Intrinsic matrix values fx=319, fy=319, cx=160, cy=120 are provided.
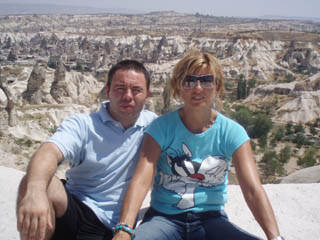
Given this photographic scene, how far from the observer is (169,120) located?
6.19 ft

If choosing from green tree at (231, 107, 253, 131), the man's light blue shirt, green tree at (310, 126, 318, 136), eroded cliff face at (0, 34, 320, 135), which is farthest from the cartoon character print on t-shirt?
green tree at (310, 126, 318, 136)

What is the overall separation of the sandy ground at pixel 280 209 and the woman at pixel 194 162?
82cm

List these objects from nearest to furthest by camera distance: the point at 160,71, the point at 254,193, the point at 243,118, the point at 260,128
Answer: the point at 254,193, the point at 260,128, the point at 243,118, the point at 160,71

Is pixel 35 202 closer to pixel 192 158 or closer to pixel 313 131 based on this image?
pixel 192 158

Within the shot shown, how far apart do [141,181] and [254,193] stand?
0.62m

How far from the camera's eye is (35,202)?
1.35 metres

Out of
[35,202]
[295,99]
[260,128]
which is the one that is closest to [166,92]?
[260,128]

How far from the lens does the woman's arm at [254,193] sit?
5.40 feet

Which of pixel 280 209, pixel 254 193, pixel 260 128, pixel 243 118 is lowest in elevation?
pixel 260 128

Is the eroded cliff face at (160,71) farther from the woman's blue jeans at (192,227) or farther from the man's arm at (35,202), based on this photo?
the man's arm at (35,202)

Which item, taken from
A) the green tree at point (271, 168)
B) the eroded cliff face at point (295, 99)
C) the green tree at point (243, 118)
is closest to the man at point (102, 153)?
the green tree at point (271, 168)

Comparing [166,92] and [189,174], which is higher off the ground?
[189,174]

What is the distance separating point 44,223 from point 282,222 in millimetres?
1969

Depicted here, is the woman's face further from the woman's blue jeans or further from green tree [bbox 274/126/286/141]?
green tree [bbox 274/126/286/141]
